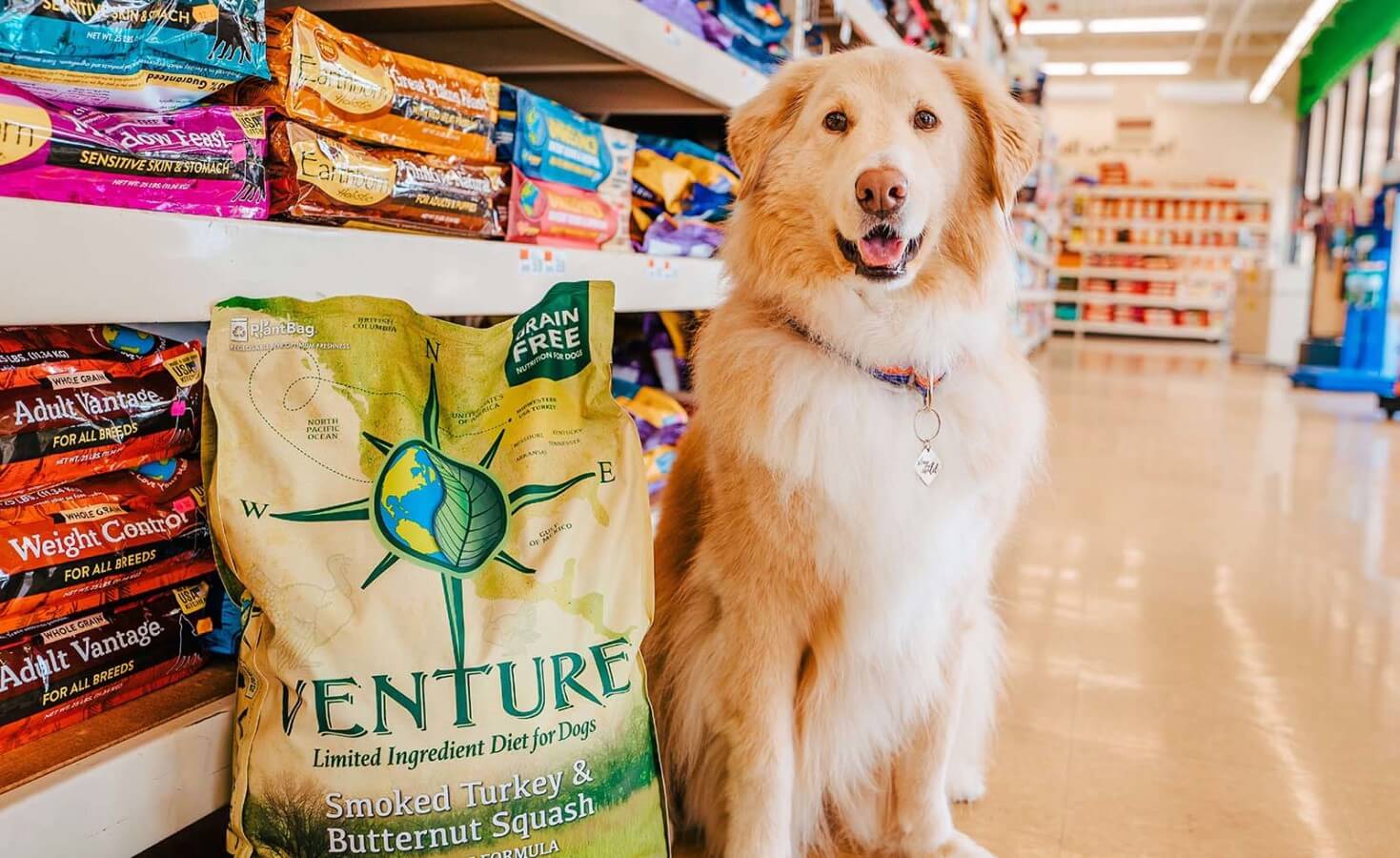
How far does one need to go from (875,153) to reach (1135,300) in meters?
17.3

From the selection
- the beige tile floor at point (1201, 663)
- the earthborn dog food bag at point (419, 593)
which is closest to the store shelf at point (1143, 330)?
the beige tile floor at point (1201, 663)

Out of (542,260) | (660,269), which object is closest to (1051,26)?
(660,269)

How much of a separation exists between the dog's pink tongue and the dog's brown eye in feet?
0.72

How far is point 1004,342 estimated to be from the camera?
1.53 m

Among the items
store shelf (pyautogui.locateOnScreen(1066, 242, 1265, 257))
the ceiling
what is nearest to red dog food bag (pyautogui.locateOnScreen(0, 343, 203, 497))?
the ceiling

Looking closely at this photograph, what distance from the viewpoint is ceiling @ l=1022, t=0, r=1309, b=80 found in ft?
46.9

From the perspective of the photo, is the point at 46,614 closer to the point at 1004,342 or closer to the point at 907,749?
the point at 907,749

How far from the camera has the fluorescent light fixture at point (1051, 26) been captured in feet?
47.4

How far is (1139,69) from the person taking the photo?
16.8 metres

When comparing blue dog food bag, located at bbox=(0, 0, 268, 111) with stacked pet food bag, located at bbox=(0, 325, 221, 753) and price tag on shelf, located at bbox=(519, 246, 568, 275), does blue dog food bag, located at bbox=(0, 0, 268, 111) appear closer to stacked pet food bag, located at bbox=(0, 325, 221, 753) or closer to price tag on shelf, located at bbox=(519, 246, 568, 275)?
stacked pet food bag, located at bbox=(0, 325, 221, 753)

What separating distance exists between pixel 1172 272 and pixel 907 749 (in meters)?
17.4

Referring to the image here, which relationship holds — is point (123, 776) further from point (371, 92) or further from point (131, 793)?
point (371, 92)

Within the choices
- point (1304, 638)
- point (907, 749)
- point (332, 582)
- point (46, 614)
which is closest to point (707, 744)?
point (907, 749)

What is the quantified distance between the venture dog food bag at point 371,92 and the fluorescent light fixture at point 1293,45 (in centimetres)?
1242
